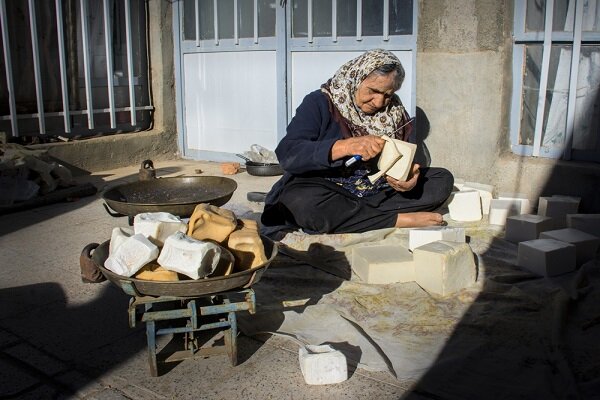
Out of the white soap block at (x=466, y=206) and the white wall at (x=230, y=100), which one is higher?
the white wall at (x=230, y=100)

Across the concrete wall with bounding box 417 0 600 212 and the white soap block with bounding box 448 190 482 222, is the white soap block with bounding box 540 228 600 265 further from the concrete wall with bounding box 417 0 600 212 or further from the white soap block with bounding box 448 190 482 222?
the concrete wall with bounding box 417 0 600 212

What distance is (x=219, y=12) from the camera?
7.13 m

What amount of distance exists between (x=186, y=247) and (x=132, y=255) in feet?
0.77

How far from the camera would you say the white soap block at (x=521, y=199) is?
187 inches

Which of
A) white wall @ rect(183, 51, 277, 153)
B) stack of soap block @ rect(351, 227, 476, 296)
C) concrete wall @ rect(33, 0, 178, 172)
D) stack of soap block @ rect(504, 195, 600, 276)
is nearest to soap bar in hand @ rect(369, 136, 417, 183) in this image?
stack of soap block @ rect(351, 227, 476, 296)

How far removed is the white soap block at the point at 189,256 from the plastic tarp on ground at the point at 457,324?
686 millimetres

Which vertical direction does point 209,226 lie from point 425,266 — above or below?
above

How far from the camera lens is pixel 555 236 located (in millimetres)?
3879

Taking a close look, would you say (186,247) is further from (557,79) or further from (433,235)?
(557,79)

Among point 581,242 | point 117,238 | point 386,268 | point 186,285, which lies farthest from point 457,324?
point 117,238

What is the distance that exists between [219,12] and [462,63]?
3.12 m

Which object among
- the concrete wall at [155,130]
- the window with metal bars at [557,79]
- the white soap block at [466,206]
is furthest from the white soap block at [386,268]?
the concrete wall at [155,130]

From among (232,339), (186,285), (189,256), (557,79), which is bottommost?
(232,339)

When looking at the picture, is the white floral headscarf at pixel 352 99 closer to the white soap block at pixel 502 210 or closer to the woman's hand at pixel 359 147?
the woman's hand at pixel 359 147
